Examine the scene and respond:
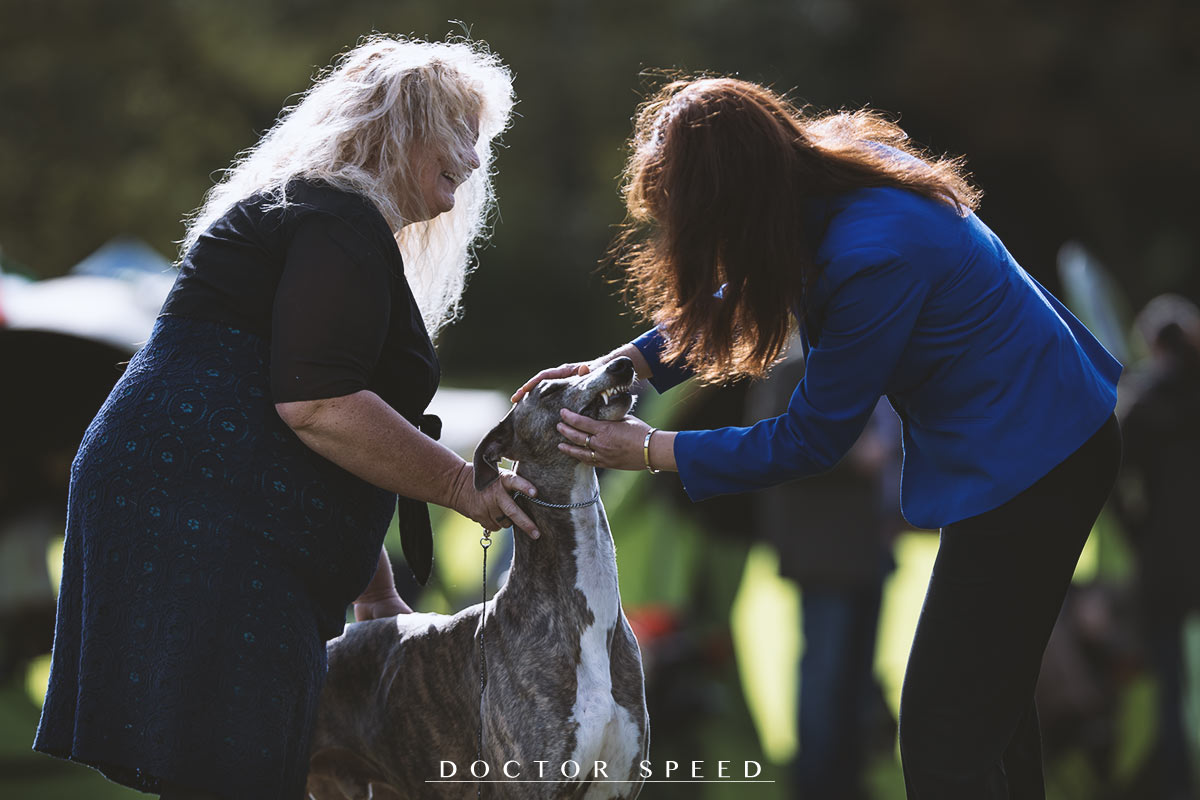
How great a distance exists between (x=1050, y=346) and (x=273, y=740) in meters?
1.62

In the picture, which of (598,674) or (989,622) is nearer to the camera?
(989,622)

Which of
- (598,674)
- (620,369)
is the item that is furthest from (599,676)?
(620,369)

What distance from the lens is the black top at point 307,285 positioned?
7.59ft

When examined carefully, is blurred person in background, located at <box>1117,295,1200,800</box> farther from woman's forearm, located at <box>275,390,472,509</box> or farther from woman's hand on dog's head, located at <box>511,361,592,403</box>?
woman's forearm, located at <box>275,390,472,509</box>

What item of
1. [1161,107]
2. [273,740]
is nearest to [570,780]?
[273,740]

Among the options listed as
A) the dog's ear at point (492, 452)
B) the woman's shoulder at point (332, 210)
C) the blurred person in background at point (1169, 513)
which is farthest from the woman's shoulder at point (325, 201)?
the blurred person in background at point (1169, 513)

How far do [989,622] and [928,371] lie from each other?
1.59ft

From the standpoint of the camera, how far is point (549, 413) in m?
2.74

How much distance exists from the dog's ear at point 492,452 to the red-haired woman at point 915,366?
0.26 m

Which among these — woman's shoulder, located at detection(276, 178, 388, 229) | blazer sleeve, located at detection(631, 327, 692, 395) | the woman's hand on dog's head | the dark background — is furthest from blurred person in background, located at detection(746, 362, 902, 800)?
the dark background

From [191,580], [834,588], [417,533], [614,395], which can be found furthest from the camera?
[834,588]

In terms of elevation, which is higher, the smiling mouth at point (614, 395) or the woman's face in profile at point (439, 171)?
the woman's face in profile at point (439, 171)

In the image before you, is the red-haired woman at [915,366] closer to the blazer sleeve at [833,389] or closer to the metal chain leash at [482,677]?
the blazer sleeve at [833,389]

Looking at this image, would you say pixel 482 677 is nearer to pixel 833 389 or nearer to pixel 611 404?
pixel 611 404
